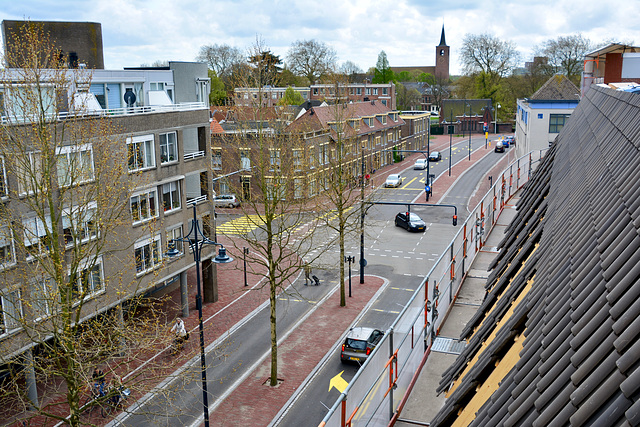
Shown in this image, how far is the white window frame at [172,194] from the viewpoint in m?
27.3

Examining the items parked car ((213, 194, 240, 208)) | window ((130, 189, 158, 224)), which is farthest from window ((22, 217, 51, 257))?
parked car ((213, 194, 240, 208))

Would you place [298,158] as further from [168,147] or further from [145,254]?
[145,254]

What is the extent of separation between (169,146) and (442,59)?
151 m

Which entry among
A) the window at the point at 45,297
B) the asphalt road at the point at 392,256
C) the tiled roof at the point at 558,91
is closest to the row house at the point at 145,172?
the window at the point at 45,297

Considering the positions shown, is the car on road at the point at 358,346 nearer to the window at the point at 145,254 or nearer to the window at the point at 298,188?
the window at the point at 298,188

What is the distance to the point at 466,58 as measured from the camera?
121312 mm

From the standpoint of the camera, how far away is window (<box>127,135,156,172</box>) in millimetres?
24658

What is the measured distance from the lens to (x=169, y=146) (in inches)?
1074

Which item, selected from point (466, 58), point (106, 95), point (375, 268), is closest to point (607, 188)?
point (106, 95)

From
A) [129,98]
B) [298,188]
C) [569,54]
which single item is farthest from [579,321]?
[569,54]

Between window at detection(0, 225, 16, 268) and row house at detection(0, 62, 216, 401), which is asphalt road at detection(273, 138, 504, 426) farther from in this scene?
window at detection(0, 225, 16, 268)

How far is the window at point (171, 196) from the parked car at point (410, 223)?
71.1 feet

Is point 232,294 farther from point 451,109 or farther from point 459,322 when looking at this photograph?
point 451,109

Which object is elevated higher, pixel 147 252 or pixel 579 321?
pixel 579 321
